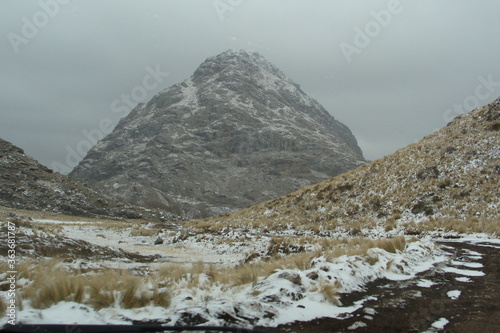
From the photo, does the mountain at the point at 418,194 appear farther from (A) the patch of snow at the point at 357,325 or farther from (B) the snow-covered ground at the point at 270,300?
(A) the patch of snow at the point at 357,325

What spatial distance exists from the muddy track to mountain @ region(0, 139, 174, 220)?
276 feet

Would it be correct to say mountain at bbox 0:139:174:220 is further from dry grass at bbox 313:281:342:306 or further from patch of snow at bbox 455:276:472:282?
patch of snow at bbox 455:276:472:282

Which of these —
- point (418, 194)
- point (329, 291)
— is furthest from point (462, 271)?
point (418, 194)

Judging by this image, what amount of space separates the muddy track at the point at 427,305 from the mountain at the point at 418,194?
42.5ft

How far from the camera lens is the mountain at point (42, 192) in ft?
256

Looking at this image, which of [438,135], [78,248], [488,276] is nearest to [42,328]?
[488,276]

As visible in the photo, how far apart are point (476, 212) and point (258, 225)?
20640mm

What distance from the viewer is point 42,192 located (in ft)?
269

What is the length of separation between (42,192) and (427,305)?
93218mm

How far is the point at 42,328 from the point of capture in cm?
406

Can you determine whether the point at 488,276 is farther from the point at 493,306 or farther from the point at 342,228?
the point at 342,228

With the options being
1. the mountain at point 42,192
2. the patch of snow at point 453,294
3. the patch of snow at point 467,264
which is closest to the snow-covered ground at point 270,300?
the patch of snow at point 453,294

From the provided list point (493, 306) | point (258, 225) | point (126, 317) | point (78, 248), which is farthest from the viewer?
point (258, 225)

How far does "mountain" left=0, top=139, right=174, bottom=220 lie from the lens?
256 ft
